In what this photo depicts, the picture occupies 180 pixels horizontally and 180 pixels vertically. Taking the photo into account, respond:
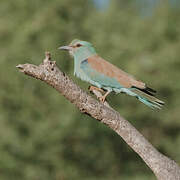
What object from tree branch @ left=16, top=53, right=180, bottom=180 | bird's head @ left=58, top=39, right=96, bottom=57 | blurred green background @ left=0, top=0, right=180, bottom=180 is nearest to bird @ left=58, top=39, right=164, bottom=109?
bird's head @ left=58, top=39, right=96, bottom=57

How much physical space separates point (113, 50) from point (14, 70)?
228 cm

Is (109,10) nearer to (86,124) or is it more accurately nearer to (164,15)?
(164,15)

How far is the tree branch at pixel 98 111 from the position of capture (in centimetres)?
462

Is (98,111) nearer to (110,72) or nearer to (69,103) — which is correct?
→ (110,72)

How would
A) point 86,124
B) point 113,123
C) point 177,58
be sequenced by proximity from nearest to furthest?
point 113,123 → point 86,124 → point 177,58

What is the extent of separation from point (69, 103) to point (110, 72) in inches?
309

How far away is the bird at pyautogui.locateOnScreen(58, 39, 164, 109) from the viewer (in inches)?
226

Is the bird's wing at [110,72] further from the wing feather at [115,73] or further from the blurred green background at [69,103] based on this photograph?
the blurred green background at [69,103]

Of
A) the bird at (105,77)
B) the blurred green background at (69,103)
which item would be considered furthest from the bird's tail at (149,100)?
the blurred green background at (69,103)

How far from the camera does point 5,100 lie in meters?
14.6

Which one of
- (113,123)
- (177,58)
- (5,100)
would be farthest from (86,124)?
(113,123)

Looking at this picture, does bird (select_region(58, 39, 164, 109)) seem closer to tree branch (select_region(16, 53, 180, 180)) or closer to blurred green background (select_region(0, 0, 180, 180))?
tree branch (select_region(16, 53, 180, 180))

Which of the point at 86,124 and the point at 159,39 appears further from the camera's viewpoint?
the point at 159,39

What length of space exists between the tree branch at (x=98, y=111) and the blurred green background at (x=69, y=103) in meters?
8.97
